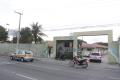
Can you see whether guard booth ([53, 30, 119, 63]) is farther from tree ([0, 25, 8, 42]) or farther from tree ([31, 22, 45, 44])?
tree ([0, 25, 8, 42])

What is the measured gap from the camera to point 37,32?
5569cm

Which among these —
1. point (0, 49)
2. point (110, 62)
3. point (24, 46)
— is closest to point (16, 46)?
point (24, 46)

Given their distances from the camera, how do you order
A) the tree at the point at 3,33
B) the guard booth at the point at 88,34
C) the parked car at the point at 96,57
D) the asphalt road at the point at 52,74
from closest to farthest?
the asphalt road at the point at 52,74
the guard booth at the point at 88,34
the parked car at the point at 96,57
the tree at the point at 3,33

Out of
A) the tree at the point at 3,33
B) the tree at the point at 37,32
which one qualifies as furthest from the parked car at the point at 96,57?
the tree at the point at 3,33

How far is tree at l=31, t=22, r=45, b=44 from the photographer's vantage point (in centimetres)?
5550

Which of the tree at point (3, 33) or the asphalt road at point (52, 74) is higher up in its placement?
the tree at point (3, 33)

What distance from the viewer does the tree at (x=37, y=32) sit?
55.5 metres

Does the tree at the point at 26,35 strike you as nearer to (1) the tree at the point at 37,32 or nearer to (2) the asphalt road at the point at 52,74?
(1) the tree at the point at 37,32

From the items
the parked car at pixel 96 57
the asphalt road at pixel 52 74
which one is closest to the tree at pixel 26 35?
the parked car at pixel 96 57

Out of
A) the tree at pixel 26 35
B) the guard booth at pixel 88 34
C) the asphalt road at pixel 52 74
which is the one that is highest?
the tree at pixel 26 35

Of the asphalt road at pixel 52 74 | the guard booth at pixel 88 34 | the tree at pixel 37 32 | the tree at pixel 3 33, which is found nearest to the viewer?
the asphalt road at pixel 52 74

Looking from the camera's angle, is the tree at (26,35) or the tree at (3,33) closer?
the tree at (26,35)

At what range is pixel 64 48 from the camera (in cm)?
3562

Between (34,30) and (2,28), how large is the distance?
58.7ft
